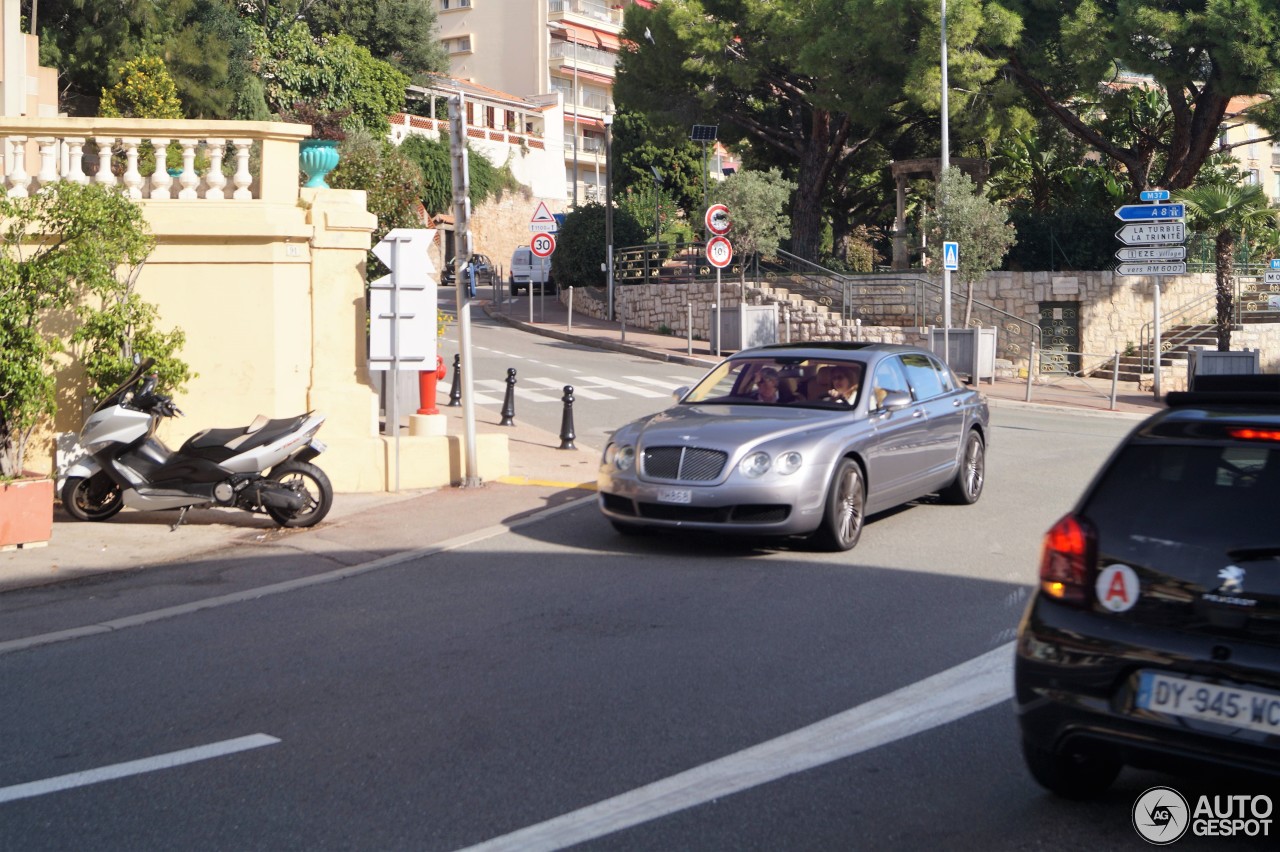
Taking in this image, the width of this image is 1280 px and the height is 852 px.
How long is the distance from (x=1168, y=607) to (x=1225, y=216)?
94.2 ft

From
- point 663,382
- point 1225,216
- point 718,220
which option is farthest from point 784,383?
point 1225,216

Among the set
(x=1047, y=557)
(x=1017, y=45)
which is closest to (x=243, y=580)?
(x=1047, y=557)

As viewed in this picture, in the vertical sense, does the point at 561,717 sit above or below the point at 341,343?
below

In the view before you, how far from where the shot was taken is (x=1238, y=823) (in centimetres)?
441

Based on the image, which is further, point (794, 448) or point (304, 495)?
point (304, 495)

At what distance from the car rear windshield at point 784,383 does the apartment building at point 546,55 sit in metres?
64.1

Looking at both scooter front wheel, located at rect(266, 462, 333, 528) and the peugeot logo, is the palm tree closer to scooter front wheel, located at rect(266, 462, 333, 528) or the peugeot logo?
scooter front wheel, located at rect(266, 462, 333, 528)

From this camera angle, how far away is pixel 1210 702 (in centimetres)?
400

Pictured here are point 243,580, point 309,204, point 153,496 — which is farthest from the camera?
point 309,204

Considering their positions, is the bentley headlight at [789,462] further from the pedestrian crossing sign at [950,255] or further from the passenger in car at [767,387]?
the pedestrian crossing sign at [950,255]

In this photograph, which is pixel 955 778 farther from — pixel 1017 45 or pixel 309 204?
pixel 1017 45

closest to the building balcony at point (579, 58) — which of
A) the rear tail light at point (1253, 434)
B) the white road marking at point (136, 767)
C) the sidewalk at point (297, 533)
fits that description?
the sidewalk at point (297, 533)

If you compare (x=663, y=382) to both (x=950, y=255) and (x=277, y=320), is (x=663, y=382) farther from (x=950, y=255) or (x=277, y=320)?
(x=277, y=320)

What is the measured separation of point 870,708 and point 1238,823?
1.77 m
